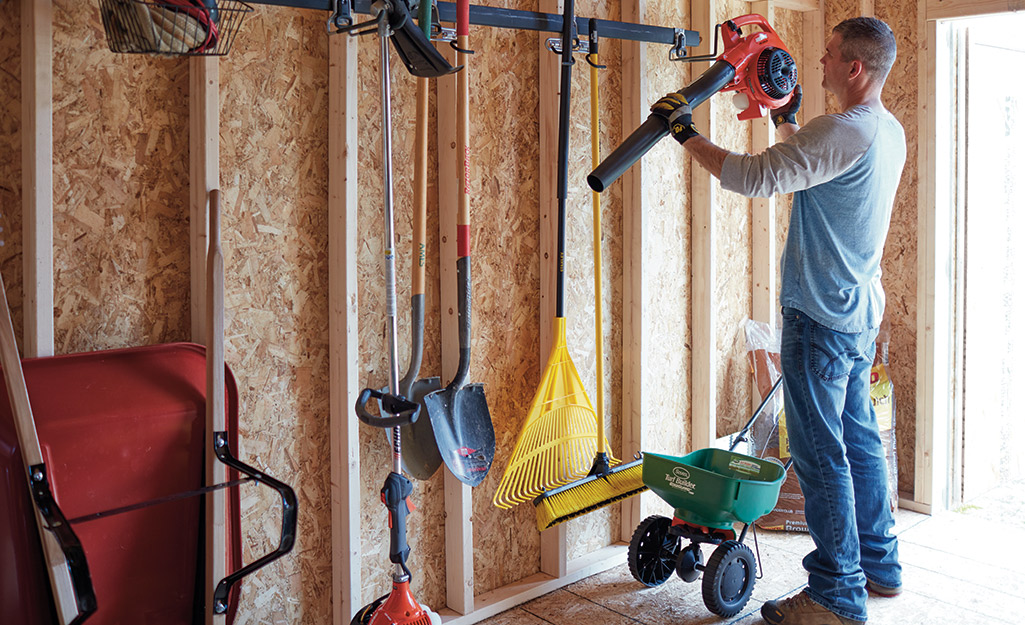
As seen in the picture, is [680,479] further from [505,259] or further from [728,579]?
[505,259]

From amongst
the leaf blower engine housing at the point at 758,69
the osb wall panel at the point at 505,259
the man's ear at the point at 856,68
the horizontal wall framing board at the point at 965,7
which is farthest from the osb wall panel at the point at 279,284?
the horizontal wall framing board at the point at 965,7

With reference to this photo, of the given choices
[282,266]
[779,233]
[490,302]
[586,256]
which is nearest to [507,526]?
[490,302]

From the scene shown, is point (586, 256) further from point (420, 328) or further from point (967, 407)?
point (967, 407)

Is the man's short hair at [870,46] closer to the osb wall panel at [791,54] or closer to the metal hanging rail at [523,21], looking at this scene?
the metal hanging rail at [523,21]

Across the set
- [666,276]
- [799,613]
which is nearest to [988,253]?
[666,276]

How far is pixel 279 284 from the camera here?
2293 millimetres

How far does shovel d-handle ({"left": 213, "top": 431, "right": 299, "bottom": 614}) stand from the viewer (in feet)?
6.07

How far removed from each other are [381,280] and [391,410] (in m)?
0.52

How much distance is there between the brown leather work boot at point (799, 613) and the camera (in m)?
2.58

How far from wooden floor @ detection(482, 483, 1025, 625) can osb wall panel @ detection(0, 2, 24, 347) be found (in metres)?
1.69

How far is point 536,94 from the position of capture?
2865 millimetres

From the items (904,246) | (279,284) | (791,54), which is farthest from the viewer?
(791,54)

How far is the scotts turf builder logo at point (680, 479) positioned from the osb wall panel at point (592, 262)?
47cm

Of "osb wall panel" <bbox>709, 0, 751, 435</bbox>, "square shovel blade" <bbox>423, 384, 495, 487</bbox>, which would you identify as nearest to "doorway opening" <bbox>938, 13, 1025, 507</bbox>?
"osb wall panel" <bbox>709, 0, 751, 435</bbox>
